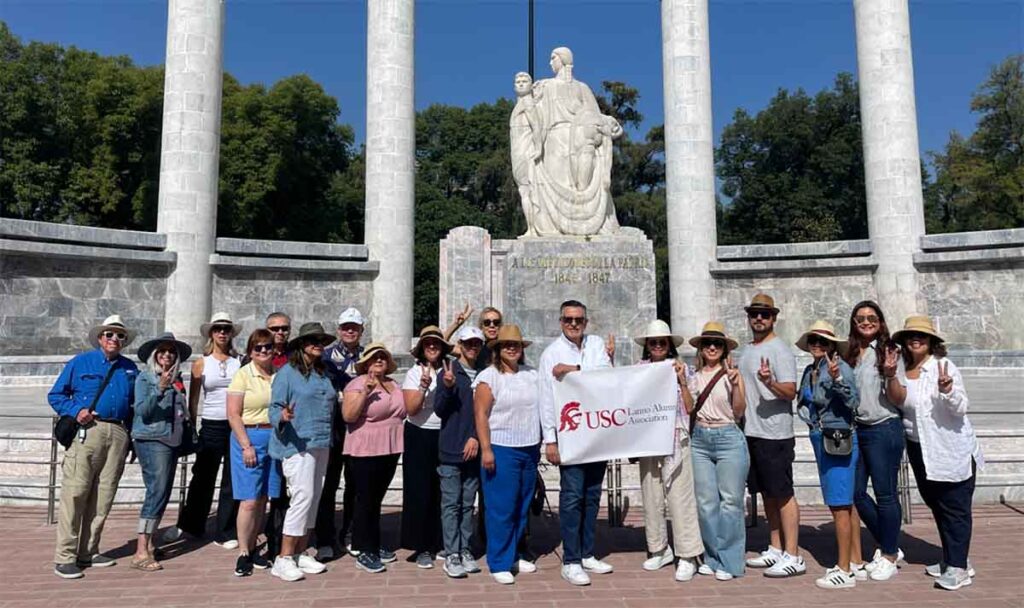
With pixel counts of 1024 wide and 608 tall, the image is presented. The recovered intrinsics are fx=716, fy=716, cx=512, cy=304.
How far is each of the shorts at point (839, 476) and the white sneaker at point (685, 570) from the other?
1.10m

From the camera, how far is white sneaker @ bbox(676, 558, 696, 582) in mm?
5305

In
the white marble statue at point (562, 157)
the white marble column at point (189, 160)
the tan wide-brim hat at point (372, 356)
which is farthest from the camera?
the white marble column at point (189, 160)

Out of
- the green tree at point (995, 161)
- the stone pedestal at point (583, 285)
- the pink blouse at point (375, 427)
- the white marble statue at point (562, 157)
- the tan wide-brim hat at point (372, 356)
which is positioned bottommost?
the pink blouse at point (375, 427)

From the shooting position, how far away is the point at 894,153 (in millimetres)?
18359

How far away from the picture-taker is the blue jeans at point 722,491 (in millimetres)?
5383

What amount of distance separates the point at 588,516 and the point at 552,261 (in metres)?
8.99

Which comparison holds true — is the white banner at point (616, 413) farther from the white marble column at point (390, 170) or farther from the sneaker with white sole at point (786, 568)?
the white marble column at point (390, 170)

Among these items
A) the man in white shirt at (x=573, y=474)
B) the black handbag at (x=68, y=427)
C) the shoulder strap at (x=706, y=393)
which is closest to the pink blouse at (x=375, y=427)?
the man in white shirt at (x=573, y=474)

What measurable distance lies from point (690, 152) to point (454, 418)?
15.4 meters

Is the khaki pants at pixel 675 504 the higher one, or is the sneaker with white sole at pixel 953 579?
the khaki pants at pixel 675 504

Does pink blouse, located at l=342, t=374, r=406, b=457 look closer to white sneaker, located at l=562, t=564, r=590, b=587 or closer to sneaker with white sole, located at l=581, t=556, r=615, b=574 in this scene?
white sneaker, located at l=562, t=564, r=590, b=587

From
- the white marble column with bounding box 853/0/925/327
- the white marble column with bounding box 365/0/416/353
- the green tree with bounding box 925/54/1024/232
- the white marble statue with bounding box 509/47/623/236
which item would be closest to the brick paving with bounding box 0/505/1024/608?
the white marble statue with bounding box 509/47/623/236

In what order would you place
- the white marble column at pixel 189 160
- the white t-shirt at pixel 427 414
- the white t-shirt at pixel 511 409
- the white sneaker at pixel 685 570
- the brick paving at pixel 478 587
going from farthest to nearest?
the white marble column at pixel 189 160 → the white t-shirt at pixel 427 414 → the white t-shirt at pixel 511 409 → the white sneaker at pixel 685 570 → the brick paving at pixel 478 587

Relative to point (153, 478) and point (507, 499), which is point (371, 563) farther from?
point (153, 478)
